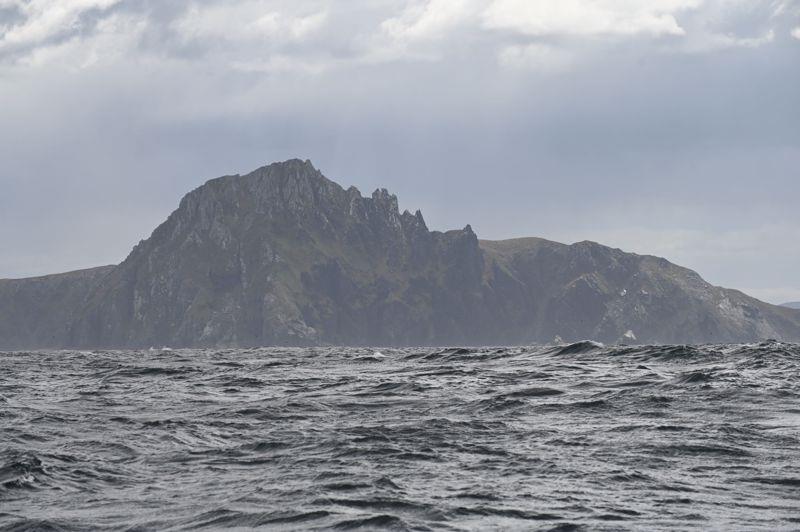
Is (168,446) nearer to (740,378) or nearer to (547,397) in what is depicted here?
(547,397)

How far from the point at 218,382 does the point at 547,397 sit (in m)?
21.7

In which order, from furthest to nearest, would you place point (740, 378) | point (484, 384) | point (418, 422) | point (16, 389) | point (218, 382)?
1. point (218, 382)
2. point (16, 389)
3. point (484, 384)
4. point (740, 378)
5. point (418, 422)

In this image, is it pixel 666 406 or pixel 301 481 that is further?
pixel 666 406

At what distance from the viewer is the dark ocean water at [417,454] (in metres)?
18.7

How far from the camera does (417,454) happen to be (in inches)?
1009

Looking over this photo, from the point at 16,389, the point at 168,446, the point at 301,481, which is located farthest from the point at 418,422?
the point at 16,389

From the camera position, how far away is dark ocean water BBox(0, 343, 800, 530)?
735 inches

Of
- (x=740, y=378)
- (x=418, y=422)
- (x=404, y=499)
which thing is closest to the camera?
(x=404, y=499)

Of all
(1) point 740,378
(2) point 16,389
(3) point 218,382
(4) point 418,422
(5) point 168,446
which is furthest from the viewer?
(3) point 218,382

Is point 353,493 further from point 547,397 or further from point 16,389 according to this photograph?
point 16,389

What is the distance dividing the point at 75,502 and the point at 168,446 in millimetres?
7693

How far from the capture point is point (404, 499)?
19.8 metres

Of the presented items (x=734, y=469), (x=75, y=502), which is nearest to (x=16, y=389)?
(x=75, y=502)

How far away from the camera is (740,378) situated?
1726 inches
